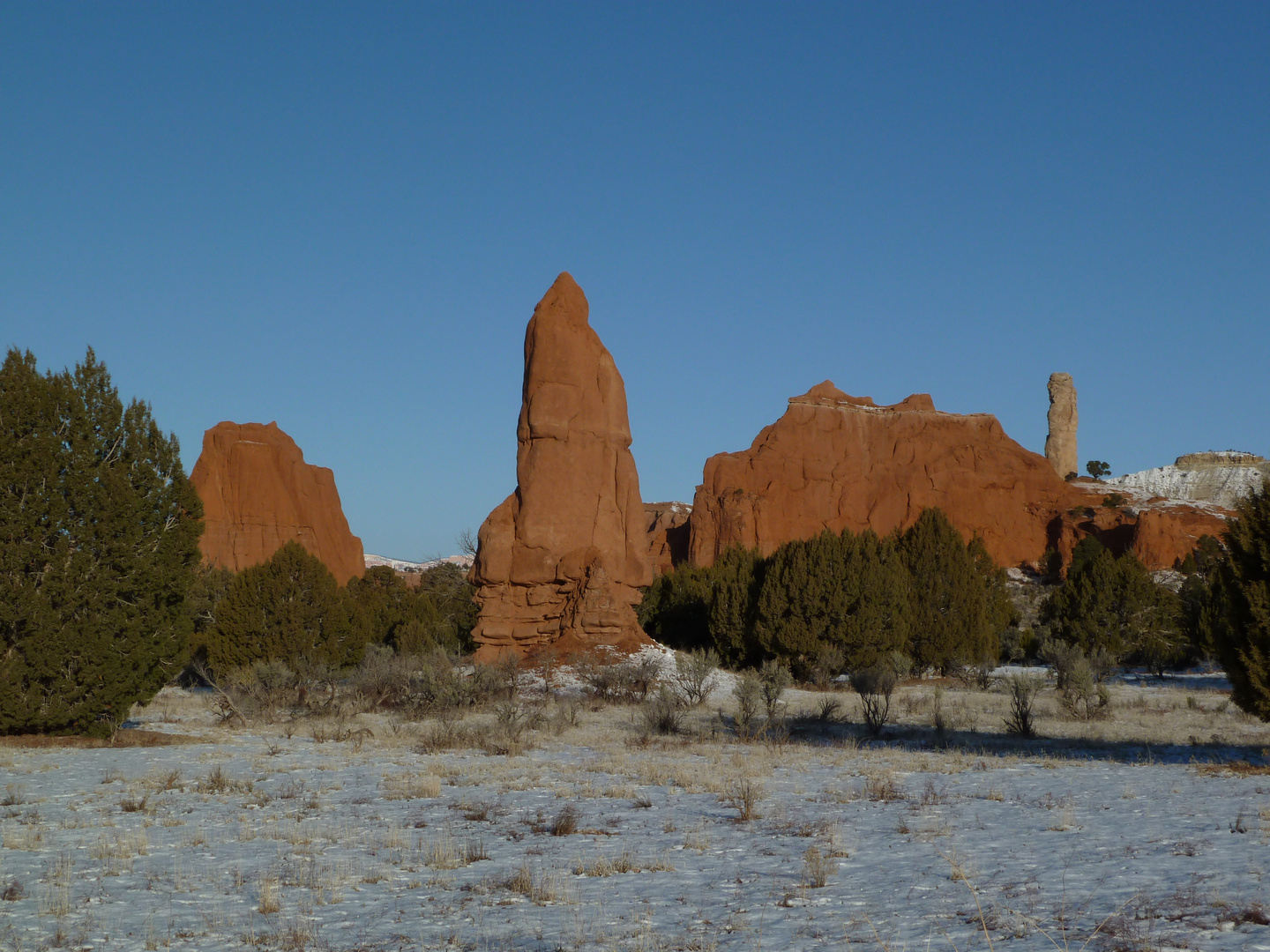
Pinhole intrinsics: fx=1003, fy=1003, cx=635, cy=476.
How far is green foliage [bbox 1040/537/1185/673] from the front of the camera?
36.6 metres

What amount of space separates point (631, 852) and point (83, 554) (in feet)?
35.7

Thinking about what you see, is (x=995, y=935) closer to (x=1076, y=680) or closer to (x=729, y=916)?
(x=729, y=916)

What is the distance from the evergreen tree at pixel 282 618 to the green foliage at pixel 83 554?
11.1 metres

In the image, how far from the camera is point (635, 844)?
28.8 feet

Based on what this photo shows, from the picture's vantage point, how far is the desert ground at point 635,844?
607 cm

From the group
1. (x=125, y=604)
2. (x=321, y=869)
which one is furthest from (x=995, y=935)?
(x=125, y=604)

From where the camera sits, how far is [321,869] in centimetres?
782

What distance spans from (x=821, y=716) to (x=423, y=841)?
13.1m

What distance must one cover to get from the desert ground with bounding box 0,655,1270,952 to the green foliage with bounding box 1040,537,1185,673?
21.1 meters

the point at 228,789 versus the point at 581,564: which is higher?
the point at 581,564

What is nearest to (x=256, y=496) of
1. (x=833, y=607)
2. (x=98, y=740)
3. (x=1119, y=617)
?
(x=833, y=607)

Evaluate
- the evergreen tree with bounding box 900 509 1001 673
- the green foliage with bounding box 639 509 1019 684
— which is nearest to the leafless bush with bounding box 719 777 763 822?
the green foliage with bounding box 639 509 1019 684

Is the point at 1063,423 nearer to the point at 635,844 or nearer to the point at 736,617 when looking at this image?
the point at 736,617

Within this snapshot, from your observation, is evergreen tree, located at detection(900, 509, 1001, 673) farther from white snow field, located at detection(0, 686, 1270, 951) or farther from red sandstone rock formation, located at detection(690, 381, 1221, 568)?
red sandstone rock formation, located at detection(690, 381, 1221, 568)
